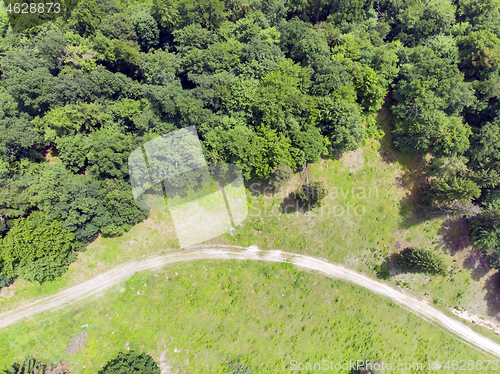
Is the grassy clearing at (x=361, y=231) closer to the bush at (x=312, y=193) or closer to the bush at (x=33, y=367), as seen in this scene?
the bush at (x=312, y=193)

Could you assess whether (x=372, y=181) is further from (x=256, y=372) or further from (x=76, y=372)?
(x=76, y=372)

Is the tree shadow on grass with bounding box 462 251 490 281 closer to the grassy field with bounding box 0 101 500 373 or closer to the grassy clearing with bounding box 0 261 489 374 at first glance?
the grassy field with bounding box 0 101 500 373

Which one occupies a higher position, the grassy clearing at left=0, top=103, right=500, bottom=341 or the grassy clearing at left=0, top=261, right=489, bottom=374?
the grassy clearing at left=0, top=103, right=500, bottom=341

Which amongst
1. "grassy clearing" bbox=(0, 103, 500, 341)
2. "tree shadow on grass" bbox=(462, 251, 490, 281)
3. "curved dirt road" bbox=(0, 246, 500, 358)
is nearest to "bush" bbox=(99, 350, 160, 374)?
"curved dirt road" bbox=(0, 246, 500, 358)

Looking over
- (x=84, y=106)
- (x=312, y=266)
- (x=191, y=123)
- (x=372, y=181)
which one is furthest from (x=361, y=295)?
(x=84, y=106)

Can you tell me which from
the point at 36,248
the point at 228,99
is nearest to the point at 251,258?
the point at 228,99

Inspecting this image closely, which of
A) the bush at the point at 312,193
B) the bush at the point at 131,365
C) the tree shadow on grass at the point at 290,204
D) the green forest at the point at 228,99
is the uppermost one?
the green forest at the point at 228,99

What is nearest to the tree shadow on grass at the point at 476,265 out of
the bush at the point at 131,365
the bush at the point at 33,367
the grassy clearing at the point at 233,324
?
the grassy clearing at the point at 233,324

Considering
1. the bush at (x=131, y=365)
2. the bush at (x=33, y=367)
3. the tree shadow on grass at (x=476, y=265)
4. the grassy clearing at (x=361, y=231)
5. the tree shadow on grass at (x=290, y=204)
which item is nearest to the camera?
the bush at (x=33, y=367)
